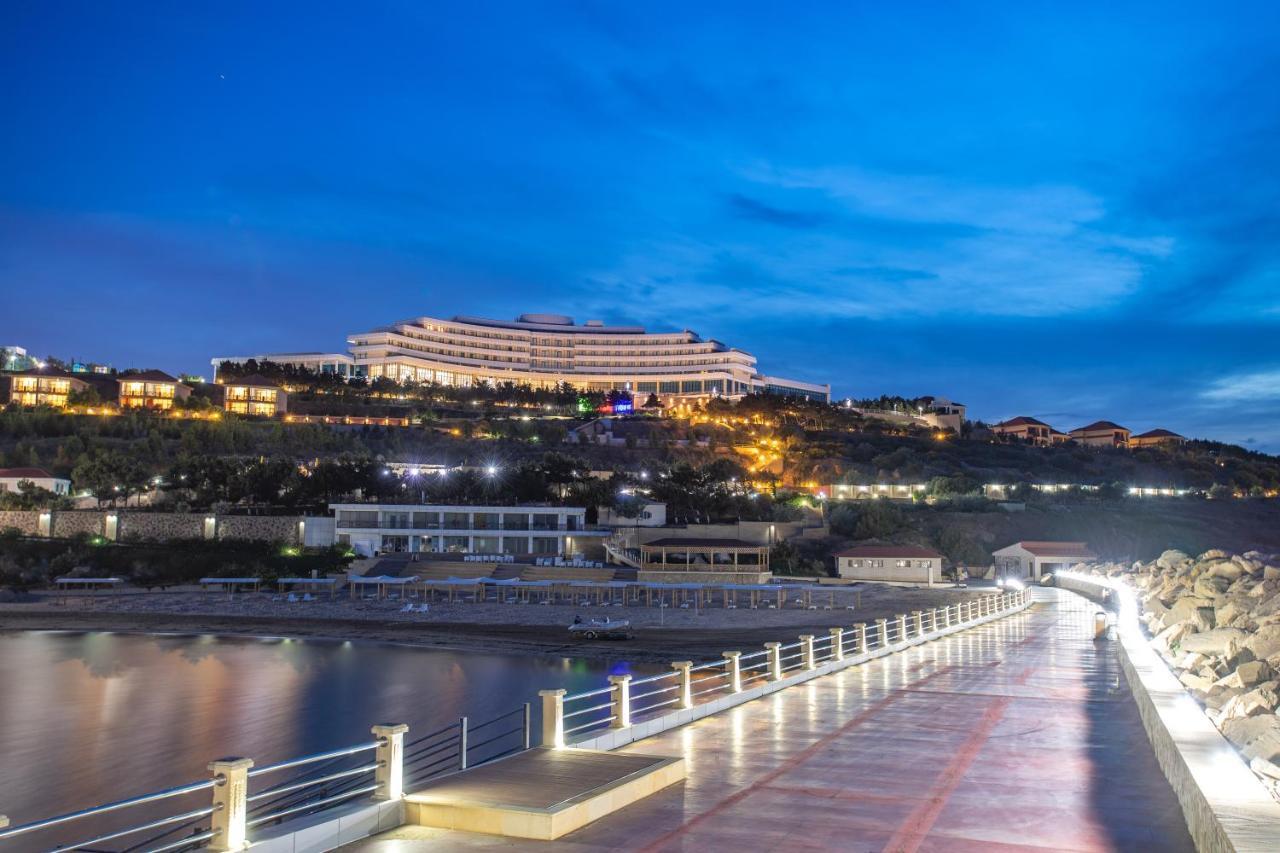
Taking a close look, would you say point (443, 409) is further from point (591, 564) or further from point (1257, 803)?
point (1257, 803)

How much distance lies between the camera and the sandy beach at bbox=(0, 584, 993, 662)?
41.2 meters

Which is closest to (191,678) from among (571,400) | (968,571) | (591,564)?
(591,564)

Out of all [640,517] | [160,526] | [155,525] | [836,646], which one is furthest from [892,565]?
[155,525]

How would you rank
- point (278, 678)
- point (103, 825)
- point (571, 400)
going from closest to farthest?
1. point (103, 825)
2. point (278, 678)
3. point (571, 400)

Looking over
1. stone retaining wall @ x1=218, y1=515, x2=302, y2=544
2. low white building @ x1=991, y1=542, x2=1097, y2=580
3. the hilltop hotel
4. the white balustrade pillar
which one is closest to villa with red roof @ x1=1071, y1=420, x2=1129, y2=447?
the hilltop hotel

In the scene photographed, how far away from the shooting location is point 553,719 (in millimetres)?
10406

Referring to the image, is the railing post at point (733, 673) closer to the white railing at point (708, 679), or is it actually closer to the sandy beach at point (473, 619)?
the white railing at point (708, 679)

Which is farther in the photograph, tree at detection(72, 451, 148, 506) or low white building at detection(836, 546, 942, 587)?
tree at detection(72, 451, 148, 506)

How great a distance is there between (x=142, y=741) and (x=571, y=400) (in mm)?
119942

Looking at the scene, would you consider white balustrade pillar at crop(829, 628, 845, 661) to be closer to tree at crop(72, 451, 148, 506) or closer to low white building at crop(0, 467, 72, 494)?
tree at crop(72, 451, 148, 506)

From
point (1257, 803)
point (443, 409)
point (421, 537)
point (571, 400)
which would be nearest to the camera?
point (1257, 803)

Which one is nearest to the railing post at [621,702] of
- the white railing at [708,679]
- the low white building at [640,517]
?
the white railing at [708,679]

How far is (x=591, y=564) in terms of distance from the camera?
58.9m

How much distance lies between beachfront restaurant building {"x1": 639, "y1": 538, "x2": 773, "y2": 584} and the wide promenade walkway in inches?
1436
